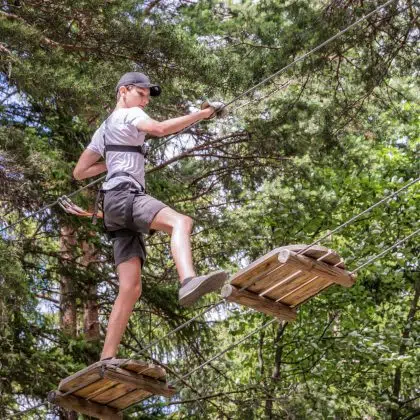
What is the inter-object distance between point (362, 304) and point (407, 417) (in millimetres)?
1476

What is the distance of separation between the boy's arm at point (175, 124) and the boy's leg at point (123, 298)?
0.84 metres

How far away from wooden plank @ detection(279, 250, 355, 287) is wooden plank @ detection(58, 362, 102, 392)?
1.28 metres

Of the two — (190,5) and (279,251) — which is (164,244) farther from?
(279,251)

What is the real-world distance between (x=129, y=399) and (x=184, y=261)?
1505mm

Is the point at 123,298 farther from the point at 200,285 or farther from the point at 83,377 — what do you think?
the point at 200,285

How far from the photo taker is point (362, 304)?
12.6m

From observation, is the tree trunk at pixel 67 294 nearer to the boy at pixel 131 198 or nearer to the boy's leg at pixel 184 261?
the boy at pixel 131 198

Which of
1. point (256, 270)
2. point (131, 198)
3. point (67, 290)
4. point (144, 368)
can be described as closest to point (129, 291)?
point (144, 368)

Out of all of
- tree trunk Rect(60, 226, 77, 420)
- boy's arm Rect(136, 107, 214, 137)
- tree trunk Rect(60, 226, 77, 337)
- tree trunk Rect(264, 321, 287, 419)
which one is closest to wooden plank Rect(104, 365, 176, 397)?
boy's arm Rect(136, 107, 214, 137)

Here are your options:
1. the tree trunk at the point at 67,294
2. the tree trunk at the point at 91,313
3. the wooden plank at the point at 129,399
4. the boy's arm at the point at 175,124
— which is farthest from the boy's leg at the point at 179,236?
the tree trunk at the point at 91,313

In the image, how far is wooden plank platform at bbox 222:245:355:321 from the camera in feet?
17.3

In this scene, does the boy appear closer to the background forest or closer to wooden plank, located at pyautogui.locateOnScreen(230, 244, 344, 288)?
wooden plank, located at pyautogui.locateOnScreen(230, 244, 344, 288)

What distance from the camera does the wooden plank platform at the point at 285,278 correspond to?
5273 millimetres

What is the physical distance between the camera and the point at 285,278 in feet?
18.4
